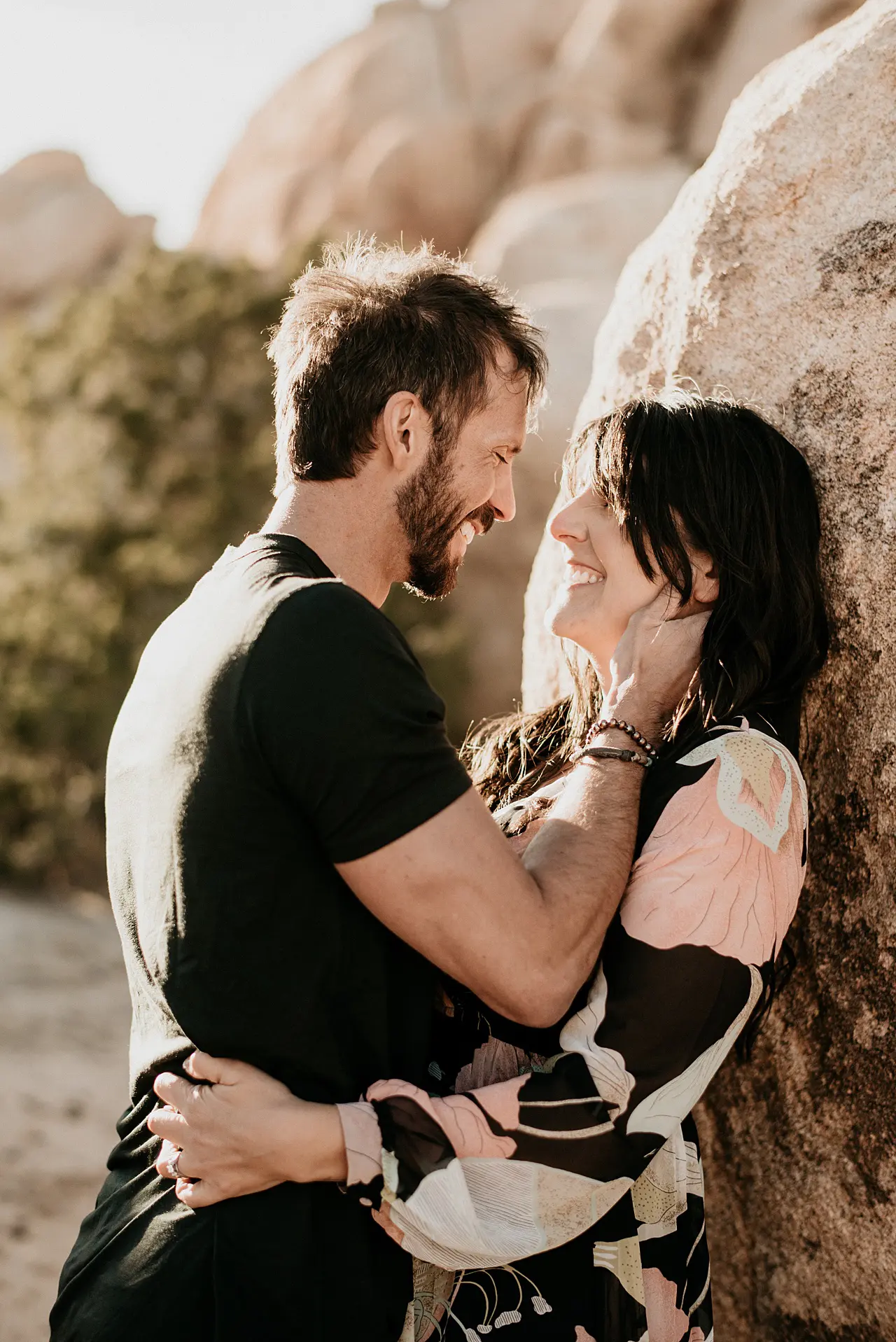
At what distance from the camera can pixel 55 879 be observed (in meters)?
10.6

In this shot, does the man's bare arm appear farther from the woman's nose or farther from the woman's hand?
the woman's nose

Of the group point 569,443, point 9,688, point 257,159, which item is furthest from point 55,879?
point 257,159

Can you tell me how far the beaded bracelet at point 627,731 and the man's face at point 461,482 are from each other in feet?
1.17

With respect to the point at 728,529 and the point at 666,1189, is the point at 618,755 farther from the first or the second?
the point at 666,1189

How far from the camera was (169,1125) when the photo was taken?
1.69 metres

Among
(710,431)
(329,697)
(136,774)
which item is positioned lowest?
(136,774)

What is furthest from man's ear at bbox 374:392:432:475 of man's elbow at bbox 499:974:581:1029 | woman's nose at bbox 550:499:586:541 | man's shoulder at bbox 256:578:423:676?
man's elbow at bbox 499:974:581:1029

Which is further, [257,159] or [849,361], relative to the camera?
[257,159]

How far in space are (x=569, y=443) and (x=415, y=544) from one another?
1.63 feet

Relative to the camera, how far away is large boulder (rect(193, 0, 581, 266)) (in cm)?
1647

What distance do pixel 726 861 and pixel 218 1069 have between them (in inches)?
30.0

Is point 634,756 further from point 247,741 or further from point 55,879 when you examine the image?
point 55,879

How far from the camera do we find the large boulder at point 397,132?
16469 millimetres

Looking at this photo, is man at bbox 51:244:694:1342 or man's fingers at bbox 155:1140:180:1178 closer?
man at bbox 51:244:694:1342
